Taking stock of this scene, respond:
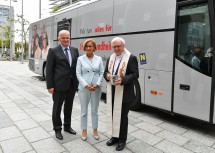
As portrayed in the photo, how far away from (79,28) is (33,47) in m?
5.64

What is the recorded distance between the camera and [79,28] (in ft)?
26.5

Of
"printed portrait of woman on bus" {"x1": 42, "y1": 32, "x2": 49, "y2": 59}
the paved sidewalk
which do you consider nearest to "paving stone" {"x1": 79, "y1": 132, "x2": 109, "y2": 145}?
the paved sidewalk

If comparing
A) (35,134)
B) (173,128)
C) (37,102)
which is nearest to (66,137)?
(35,134)

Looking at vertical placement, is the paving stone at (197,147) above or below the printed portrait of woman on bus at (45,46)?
below

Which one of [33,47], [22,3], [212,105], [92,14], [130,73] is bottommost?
[212,105]

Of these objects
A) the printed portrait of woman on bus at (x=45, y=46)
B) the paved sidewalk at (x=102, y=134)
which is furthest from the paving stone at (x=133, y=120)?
the printed portrait of woman on bus at (x=45, y=46)

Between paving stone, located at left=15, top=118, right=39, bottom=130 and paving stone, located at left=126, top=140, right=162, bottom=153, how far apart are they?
85.6 inches

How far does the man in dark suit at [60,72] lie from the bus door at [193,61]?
216 centimetres

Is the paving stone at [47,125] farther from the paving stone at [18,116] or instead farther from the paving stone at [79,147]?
the paving stone at [79,147]

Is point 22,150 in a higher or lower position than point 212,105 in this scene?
lower

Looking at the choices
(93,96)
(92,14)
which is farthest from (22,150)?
(92,14)

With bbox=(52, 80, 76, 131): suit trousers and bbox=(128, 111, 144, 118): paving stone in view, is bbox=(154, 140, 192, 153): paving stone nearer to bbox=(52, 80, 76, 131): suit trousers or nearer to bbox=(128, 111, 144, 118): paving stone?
bbox=(128, 111, 144, 118): paving stone

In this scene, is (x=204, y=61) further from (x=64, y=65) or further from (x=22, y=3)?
(x=22, y=3)

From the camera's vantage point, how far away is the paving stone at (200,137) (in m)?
4.18
